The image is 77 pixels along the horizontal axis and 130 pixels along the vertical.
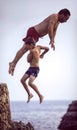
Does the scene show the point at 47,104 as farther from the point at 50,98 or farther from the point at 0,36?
the point at 0,36

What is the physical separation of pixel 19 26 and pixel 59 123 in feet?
2.60

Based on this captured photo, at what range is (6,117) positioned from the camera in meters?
2.69

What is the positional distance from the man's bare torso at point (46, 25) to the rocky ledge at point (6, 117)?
0.50 metres

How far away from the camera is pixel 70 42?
2801mm

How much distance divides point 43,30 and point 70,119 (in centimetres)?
68

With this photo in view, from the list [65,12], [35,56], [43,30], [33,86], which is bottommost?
[33,86]

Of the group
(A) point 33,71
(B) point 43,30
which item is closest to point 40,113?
(A) point 33,71

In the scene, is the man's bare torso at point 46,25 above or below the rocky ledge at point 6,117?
above

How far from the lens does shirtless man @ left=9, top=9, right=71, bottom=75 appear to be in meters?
2.68

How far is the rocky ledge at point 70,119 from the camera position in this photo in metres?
2.68

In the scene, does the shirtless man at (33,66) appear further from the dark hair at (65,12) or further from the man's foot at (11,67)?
the dark hair at (65,12)

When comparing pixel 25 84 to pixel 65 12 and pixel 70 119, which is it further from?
pixel 65 12

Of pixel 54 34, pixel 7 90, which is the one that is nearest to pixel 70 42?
pixel 54 34

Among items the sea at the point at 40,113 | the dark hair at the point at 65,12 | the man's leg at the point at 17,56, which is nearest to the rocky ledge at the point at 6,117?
the sea at the point at 40,113
